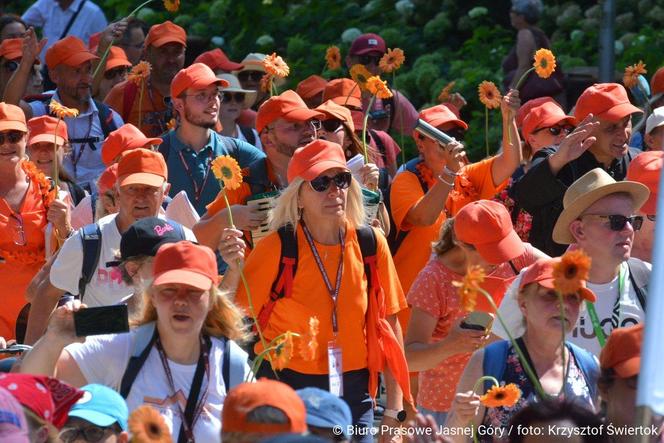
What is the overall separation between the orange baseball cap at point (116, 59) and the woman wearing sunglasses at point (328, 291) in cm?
472

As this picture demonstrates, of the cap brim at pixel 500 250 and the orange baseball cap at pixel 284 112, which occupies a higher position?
the orange baseball cap at pixel 284 112

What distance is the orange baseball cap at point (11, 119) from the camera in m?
9.02

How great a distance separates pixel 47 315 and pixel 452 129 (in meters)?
2.86

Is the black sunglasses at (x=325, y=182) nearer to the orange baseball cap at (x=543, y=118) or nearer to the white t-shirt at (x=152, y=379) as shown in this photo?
the white t-shirt at (x=152, y=379)

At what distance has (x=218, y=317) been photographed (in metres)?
6.56

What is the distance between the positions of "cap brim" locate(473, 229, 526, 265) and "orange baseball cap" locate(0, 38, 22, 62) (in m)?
5.35

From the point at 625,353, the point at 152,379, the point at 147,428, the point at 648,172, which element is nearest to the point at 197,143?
the point at 648,172

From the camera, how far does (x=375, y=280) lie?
7473 millimetres

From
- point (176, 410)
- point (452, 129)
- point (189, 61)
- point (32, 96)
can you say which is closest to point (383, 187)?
point (452, 129)

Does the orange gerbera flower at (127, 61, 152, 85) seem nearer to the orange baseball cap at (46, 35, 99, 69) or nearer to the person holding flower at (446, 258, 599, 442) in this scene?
the orange baseball cap at (46, 35, 99, 69)

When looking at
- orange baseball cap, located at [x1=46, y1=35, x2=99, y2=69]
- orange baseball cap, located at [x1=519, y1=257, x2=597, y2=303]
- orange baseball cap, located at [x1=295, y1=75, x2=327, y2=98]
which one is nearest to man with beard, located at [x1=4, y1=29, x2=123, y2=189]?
orange baseball cap, located at [x1=46, y1=35, x2=99, y2=69]

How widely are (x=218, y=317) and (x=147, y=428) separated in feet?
3.87

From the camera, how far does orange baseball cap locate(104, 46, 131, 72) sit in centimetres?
1201

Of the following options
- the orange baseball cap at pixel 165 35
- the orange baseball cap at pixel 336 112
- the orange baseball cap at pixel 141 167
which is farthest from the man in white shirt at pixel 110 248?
the orange baseball cap at pixel 165 35
